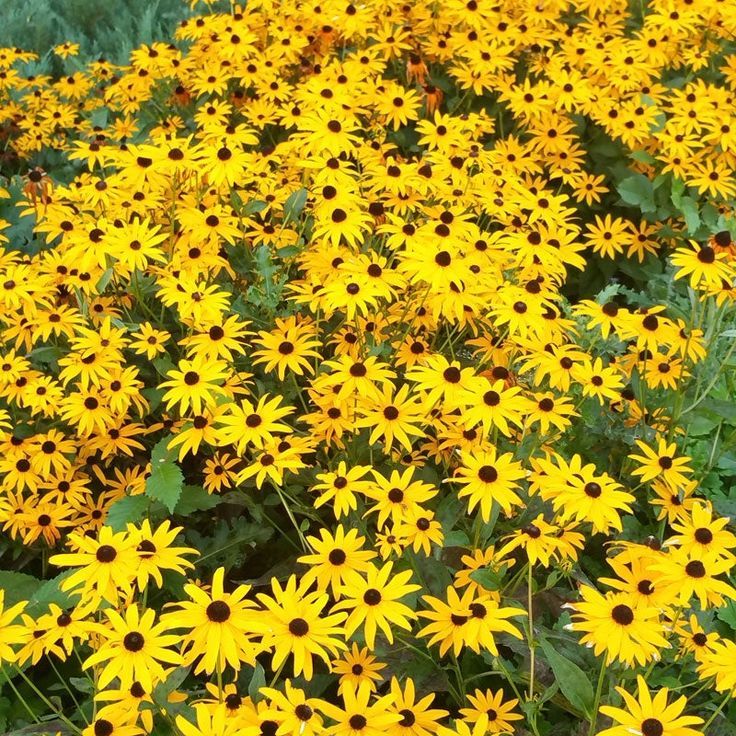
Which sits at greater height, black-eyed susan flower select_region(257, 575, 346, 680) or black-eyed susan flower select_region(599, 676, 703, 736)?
black-eyed susan flower select_region(257, 575, 346, 680)

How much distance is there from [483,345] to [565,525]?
2.41ft

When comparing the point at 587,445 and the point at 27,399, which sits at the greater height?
the point at 27,399

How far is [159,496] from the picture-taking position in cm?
223

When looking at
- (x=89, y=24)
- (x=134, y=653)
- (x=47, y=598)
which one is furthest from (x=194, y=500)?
(x=89, y=24)

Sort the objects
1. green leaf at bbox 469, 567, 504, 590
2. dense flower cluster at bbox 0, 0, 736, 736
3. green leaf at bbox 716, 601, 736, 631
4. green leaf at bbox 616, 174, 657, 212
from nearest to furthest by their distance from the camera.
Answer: dense flower cluster at bbox 0, 0, 736, 736 < green leaf at bbox 469, 567, 504, 590 < green leaf at bbox 716, 601, 736, 631 < green leaf at bbox 616, 174, 657, 212

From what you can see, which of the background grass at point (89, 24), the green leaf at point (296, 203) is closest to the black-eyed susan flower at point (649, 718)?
the green leaf at point (296, 203)

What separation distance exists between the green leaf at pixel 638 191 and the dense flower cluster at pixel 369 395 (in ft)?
0.06

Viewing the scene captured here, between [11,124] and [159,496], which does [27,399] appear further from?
[11,124]

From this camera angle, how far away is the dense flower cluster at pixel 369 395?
5.42 ft

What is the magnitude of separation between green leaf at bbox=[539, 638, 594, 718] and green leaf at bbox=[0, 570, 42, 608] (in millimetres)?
1412

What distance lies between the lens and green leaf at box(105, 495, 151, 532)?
2.28m

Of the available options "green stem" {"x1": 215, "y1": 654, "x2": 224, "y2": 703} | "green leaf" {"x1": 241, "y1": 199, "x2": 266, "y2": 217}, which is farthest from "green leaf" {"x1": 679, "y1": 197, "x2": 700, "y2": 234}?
"green stem" {"x1": 215, "y1": 654, "x2": 224, "y2": 703}

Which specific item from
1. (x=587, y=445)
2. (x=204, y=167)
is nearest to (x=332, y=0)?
(x=204, y=167)

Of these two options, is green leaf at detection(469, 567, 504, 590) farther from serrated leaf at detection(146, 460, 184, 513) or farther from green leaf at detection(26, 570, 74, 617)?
green leaf at detection(26, 570, 74, 617)
